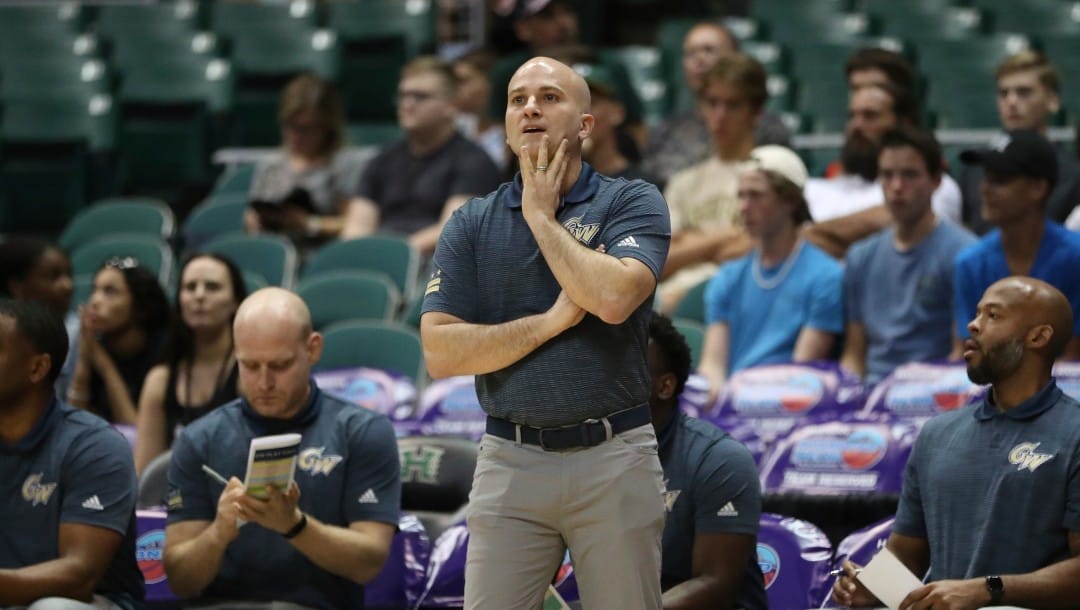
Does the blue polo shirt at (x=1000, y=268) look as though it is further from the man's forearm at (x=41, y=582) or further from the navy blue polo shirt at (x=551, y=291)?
the man's forearm at (x=41, y=582)

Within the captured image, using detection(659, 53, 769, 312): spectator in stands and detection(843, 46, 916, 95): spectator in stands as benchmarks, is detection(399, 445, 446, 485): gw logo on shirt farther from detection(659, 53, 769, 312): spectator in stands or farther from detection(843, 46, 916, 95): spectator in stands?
detection(843, 46, 916, 95): spectator in stands

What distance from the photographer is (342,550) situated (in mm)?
4539

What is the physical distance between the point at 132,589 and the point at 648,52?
273 inches

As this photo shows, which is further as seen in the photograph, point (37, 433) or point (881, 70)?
point (881, 70)

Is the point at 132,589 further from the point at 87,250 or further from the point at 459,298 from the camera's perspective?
the point at 87,250

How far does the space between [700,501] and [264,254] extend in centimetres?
416

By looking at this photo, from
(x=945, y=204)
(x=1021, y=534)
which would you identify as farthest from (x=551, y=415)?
(x=945, y=204)

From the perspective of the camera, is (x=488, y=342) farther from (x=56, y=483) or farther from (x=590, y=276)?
(x=56, y=483)

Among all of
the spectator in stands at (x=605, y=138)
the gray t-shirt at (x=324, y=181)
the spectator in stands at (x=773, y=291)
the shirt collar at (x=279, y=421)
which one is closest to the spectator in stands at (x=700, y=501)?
the shirt collar at (x=279, y=421)

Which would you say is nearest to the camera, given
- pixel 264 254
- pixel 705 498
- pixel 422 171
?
pixel 705 498

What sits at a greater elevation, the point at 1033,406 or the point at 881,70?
the point at 881,70

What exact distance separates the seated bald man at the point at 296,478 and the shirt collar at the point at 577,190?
3.96 ft

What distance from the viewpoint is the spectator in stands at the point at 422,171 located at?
27.0ft

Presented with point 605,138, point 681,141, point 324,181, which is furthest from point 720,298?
point 324,181
